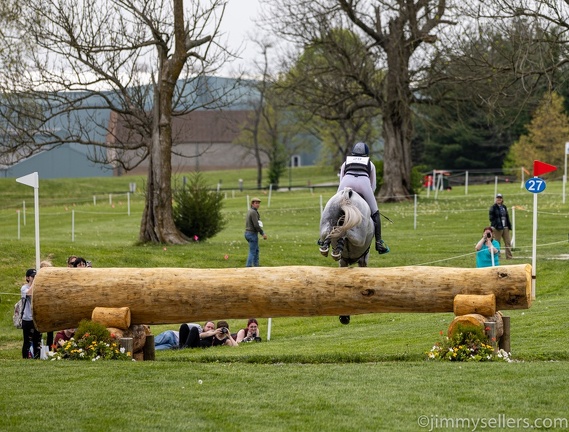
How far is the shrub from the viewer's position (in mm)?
32906

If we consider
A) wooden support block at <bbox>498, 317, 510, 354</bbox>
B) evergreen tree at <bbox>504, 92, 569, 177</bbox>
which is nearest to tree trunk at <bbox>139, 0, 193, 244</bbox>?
wooden support block at <bbox>498, 317, 510, 354</bbox>

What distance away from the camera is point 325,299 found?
43.3 feet

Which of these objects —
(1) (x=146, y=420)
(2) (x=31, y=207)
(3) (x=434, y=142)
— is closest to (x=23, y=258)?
(1) (x=146, y=420)

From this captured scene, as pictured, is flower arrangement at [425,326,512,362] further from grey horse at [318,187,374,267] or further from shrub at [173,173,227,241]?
shrub at [173,173,227,241]

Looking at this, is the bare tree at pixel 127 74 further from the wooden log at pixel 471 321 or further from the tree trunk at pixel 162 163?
the wooden log at pixel 471 321

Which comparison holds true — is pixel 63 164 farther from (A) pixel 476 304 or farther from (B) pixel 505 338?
(A) pixel 476 304

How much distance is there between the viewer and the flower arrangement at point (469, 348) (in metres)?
12.8

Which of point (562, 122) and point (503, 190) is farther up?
point (562, 122)

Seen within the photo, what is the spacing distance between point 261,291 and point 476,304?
9.51ft

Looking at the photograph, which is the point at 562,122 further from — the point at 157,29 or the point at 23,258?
the point at 23,258

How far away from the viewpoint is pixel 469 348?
12.9m

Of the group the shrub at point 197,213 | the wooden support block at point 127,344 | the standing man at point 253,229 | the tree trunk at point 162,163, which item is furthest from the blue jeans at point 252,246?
the wooden support block at point 127,344

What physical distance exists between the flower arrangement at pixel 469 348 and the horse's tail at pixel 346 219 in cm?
221

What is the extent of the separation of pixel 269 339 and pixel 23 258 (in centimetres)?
1045
